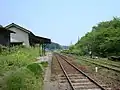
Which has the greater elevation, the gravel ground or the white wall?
the white wall

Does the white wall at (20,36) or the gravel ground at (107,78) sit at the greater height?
the white wall at (20,36)

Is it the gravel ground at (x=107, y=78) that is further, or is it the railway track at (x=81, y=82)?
the gravel ground at (x=107, y=78)

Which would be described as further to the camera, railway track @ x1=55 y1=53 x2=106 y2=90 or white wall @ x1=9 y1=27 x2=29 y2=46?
white wall @ x1=9 y1=27 x2=29 y2=46

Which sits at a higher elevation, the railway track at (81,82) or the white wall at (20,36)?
the white wall at (20,36)

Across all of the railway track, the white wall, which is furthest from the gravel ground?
the white wall

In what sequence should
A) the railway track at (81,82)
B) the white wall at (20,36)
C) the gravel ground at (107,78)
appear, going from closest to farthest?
the railway track at (81,82) < the gravel ground at (107,78) < the white wall at (20,36)

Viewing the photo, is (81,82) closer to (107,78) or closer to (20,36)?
(107,78)

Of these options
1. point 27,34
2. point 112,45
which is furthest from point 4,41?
point 112,45

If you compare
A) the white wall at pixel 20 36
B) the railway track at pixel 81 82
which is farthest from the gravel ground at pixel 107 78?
the white wall at pixel 20 36

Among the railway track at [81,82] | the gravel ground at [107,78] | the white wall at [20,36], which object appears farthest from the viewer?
the white wall at [20,36]

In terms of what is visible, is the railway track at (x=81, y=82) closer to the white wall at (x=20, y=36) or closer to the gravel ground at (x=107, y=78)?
the gravel ground at (x=107, y=78)

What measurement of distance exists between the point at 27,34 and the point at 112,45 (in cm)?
1988

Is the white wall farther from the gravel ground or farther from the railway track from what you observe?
the railway track

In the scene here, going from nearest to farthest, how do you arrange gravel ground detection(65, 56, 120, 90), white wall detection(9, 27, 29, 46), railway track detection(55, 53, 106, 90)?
1. railway track detection(55, 53, 106, 90)
2. gravel ground detection(65, 56, 120, 90)
3. white wall detection(9, 27, 29, 46)
